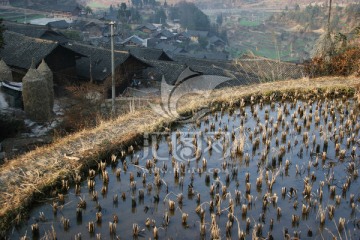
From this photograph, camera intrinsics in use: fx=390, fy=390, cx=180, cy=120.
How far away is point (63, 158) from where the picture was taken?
298 inches

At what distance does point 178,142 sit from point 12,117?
8.99 metres

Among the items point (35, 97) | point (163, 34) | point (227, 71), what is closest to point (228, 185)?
point (35, 97)

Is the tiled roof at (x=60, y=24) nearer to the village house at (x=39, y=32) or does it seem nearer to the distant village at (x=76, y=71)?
the distant village at (x=76, y=71)

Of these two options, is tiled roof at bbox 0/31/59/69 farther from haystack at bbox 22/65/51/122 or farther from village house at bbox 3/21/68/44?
village house at bbox 3/21/68/44

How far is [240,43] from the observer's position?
250 ft

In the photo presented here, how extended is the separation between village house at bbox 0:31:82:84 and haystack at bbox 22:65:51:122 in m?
5.24

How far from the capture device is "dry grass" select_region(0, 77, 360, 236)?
20.3ft

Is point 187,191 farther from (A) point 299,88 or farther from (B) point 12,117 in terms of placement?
(B) point 12,117

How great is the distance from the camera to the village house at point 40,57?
2073 centimetres

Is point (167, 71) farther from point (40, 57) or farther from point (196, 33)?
point (196, 33)

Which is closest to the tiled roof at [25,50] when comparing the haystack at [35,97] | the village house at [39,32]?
the haystack at [35,97]

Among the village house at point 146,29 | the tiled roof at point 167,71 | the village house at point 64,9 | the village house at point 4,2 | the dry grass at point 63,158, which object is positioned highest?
the village house at point 4,2

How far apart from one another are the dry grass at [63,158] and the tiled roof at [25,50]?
11973 mm

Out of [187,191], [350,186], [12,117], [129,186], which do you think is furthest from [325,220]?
[12,117]
